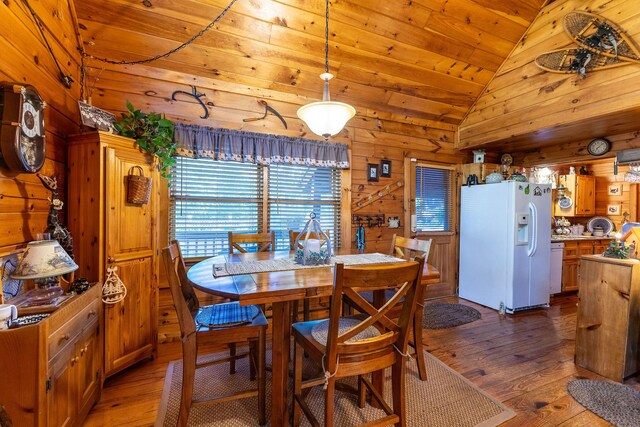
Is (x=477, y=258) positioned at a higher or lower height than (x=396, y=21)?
lower

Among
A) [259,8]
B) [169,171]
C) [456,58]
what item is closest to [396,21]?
[456,58]

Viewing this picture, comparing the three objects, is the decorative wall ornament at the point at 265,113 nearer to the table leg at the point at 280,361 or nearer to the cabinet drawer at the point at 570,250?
the table leg at the point at 280,361

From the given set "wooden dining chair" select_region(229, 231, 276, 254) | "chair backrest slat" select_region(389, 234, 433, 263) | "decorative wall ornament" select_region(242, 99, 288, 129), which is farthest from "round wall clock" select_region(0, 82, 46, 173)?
"chair backrest slat" select_region(389, 234, 433, 263)

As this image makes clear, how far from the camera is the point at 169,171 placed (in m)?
2.84

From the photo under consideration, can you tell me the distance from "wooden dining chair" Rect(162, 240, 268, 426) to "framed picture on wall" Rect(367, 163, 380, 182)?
93.8 inches

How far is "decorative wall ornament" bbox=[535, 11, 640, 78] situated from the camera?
8.80ft

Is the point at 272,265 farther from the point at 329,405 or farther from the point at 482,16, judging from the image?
the point at 482,16

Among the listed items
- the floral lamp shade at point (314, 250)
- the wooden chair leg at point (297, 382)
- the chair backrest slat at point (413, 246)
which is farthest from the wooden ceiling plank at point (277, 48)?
the wooden chair leg at point (297, 382)

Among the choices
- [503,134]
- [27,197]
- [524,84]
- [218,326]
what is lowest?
[218,326]

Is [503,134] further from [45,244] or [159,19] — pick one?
[45,244]

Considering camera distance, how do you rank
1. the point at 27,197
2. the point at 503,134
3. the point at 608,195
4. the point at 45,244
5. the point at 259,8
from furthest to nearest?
1. the point at 608,195
2. the point at 503,134
3. the point at 259,8
4. the point at 27,197
5. the point at 45,244

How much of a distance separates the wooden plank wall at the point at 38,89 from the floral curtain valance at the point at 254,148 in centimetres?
87

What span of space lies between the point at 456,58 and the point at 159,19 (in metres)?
3.14

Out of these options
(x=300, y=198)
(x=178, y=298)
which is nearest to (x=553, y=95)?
(x=300, y=198)
